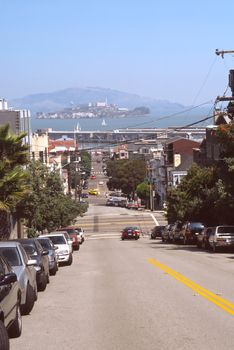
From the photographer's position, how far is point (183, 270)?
26719 millimetres

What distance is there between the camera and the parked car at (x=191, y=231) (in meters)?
50.5

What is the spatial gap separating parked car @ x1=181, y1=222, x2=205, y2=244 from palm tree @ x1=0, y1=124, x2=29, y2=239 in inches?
781

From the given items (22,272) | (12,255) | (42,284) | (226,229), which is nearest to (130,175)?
(226,229)

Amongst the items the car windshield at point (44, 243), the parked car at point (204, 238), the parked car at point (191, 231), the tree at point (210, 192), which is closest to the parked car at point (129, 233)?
the tree at point (210, 192)

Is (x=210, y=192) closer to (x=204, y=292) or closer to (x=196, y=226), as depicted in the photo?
(x=196, y=226)

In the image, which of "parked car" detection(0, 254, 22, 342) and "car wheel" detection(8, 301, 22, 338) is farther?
"car wheel" detection(8, 301, 22, 338)

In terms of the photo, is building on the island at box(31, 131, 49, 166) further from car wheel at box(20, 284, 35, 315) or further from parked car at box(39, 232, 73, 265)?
car wheel at box(20, 284, 35, 315)

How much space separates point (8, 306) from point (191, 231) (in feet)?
134

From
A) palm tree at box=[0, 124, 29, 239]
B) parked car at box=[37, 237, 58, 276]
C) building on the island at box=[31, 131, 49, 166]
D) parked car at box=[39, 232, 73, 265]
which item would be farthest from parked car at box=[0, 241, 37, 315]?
building on the island at box=[31, 131, 49, 166]

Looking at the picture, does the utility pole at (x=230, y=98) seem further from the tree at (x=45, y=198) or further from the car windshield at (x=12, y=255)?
the car windshield at (x=12, y=255)

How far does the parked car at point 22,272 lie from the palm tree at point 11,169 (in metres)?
14.9

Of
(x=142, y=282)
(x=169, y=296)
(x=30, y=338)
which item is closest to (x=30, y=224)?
(x=142, y=282)

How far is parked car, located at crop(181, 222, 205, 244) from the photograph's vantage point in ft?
166

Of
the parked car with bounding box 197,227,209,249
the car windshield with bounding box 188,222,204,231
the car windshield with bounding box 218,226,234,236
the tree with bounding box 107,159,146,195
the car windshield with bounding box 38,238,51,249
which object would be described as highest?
the tree with bounding box 107,159,146,195
